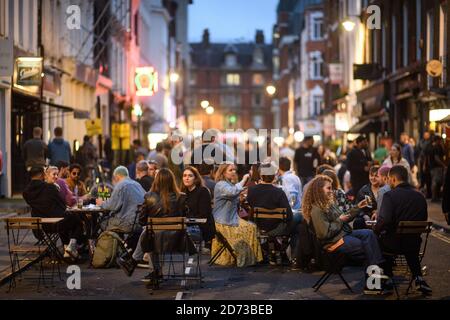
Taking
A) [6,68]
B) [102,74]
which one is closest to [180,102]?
[102,74]

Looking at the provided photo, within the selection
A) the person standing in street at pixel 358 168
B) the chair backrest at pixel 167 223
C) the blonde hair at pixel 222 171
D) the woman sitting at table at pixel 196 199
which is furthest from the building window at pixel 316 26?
the chair backrest at pixel 167 223

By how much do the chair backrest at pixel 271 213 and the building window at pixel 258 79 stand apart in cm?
13698

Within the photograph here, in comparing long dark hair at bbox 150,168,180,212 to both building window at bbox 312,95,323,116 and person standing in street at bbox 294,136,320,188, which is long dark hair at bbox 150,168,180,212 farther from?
building window at bbox 312,95,323,116

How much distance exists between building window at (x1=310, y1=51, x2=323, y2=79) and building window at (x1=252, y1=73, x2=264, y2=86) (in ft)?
195

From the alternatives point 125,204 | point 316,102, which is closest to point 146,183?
point 125,204

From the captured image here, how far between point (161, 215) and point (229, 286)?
128 cm

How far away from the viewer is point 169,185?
49.5 feet

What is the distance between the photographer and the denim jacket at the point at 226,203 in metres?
17.3

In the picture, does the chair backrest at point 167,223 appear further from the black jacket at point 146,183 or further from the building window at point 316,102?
the building window at point 316,102

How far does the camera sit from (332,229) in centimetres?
1430

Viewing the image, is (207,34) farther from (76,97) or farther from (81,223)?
(81,223)

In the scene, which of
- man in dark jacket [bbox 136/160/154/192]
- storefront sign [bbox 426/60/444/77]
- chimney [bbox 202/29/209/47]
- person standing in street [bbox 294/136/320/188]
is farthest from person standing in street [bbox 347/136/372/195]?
chimney [bbox 202/29/209/47]

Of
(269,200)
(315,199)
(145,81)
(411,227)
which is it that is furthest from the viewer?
(145,81)

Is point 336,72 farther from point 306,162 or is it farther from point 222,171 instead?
point 222,171
